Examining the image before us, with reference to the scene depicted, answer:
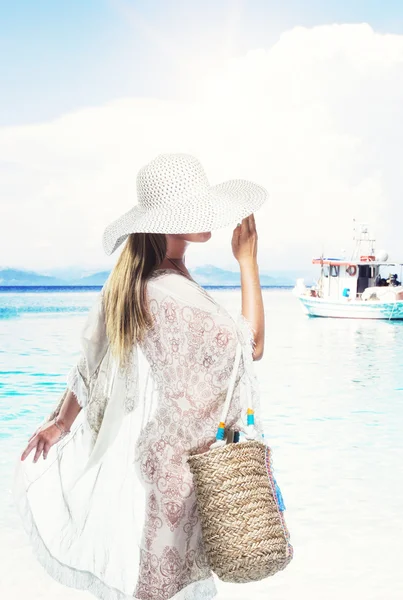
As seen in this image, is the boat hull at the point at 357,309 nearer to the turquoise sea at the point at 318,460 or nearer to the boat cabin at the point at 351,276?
the boat cabin at the point at 351,276

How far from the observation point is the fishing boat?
76.2ft

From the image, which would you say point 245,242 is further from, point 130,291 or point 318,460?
point 318,460

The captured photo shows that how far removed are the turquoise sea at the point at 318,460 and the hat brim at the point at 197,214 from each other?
2.05m

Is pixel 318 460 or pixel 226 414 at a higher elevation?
pixel 226 414

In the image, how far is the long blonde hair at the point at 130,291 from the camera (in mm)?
1728

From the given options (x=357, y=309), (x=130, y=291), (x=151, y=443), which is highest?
(x=130, y=291)

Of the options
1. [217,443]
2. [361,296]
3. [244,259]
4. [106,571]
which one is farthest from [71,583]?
[361,296]

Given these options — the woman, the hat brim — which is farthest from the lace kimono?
the hat brim

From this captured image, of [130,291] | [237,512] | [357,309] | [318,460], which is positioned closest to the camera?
[237,512]

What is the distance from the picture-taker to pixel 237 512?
1.61 meters

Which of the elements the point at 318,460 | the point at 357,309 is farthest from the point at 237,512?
the point at 357,309

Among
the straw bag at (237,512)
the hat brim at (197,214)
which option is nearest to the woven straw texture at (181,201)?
the hat brim at (197,214)

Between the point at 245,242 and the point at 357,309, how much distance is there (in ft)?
72.2

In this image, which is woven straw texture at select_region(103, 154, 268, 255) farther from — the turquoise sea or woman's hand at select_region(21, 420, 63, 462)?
the turquoise sea
